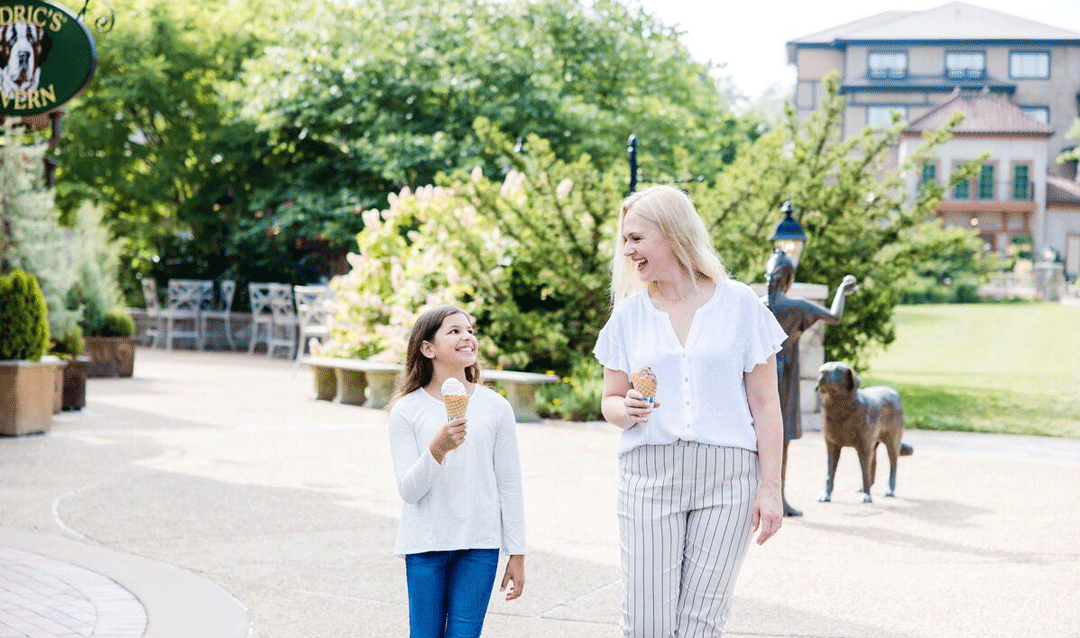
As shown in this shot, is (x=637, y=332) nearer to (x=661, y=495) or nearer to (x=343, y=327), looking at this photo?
(x=661, y=495)

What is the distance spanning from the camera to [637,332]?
11.0 feet

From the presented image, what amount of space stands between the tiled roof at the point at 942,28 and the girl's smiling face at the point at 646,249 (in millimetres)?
66874

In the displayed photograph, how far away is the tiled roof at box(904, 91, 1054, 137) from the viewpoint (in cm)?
5959

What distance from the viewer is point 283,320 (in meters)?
23.8

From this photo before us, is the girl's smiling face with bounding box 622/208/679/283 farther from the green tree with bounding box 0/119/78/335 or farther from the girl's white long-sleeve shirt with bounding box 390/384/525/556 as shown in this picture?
the green tree with bounding box 0/119/78/335

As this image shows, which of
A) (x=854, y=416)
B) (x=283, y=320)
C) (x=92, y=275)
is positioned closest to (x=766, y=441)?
(x=854, y=416)

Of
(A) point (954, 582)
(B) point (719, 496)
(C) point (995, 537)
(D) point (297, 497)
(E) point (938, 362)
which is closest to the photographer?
(B) point (719, 496)

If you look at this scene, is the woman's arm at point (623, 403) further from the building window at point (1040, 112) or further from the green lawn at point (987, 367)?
the building window at point (1040, 112)

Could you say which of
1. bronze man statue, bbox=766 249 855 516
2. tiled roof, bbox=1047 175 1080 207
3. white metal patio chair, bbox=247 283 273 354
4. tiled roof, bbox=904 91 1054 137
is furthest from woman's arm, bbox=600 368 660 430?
tiled roof, bbox=1047 175 1080 207

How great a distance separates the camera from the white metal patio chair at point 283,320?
2370cm

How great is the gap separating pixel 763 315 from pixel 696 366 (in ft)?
A: 0.84

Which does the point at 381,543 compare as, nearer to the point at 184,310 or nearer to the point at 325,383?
the point at 325,383

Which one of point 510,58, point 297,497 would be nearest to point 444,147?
point 510,58

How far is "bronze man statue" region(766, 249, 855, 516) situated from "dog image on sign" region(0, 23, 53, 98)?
4.51 metres
